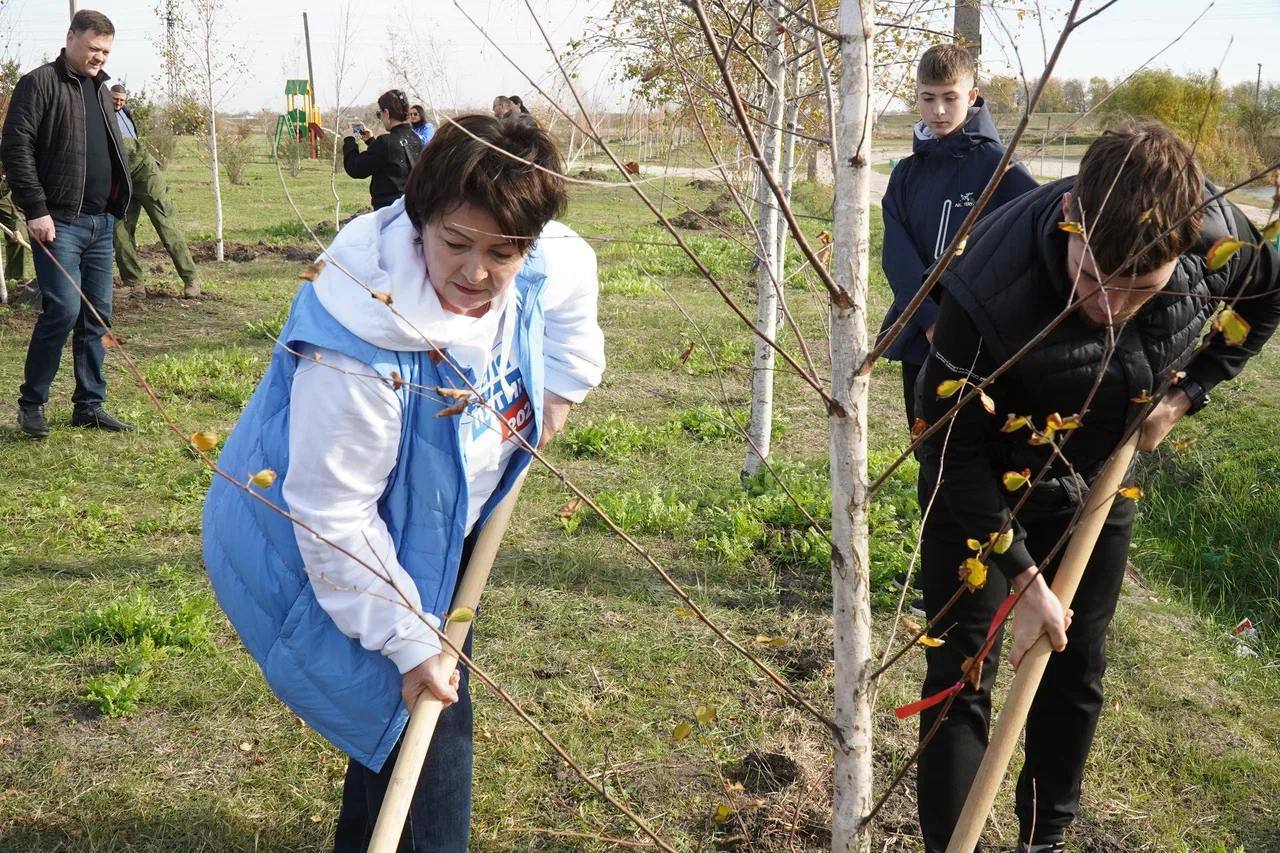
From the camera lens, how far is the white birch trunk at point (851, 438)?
1481 millimetres

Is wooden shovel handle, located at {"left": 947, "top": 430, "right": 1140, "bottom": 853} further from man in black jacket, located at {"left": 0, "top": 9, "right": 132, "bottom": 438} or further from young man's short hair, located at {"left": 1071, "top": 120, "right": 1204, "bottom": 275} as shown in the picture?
man in black jacket, located at {"left": 0, "top": 9, "right": 132, "bottom": 438}

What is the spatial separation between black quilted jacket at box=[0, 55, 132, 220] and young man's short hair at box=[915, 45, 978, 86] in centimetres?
430

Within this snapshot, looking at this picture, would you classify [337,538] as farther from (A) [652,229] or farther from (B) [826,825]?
(A) [652,229]

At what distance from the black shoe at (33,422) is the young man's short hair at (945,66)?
476 cm

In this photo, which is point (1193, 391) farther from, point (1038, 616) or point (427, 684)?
point (427, 684)

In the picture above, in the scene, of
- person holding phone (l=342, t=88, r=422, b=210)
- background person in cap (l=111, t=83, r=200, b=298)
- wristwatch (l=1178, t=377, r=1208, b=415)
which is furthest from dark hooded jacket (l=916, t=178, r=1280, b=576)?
background person in cap (l=111, t=83, r=200, b=298)

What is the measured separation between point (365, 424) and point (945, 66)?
282cm

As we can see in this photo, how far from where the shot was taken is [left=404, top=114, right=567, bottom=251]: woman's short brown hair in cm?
178

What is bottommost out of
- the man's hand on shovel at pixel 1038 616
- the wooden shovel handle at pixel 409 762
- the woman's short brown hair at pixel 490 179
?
the wooden shovel handle at pixel 409 762

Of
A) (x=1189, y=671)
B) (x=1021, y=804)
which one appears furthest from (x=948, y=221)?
(x=1021, y=804)

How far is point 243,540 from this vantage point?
6.49 feet

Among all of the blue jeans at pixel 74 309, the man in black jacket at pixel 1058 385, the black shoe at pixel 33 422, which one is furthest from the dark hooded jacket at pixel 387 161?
the man in black jacket at pixel 1058 385

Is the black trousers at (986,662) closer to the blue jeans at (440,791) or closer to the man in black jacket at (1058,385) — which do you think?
the man in black jacket at (1058,385)

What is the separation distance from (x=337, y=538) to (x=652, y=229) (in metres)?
13.5
